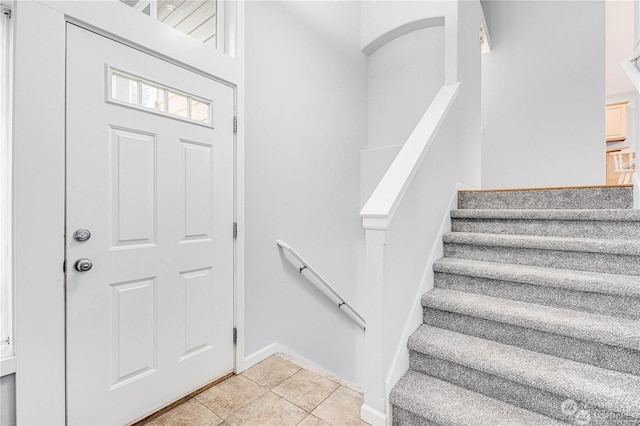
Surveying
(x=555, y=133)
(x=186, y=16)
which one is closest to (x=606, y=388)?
(x=186, y=16)

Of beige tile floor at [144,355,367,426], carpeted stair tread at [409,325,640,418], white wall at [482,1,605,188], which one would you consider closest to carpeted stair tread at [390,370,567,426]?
carpeted stair tread at [409,325,640,418]

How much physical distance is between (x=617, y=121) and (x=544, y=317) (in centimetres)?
568

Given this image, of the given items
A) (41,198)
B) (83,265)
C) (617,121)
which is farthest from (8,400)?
(617,121)

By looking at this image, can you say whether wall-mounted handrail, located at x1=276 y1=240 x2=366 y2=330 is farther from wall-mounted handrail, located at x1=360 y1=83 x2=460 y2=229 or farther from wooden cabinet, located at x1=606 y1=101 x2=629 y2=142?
wooden cabinet, located at x1=606 y1=101 x2=629 y2=142

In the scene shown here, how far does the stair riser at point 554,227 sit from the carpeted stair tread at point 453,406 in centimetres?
110

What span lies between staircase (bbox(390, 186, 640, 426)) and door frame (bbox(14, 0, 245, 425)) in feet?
5.07

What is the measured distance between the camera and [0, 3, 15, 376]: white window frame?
1.25 metres

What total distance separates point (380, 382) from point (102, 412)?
1.35 meters

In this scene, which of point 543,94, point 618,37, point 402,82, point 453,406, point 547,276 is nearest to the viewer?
point 453,406

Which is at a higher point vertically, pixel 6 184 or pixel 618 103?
pixel 618 103

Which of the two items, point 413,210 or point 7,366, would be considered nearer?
point 7,366

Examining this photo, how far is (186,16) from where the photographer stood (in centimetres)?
192

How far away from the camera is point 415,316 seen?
5.63 ft

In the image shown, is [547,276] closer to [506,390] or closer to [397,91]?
[506,390]
